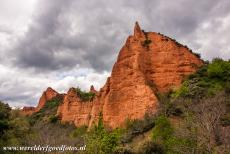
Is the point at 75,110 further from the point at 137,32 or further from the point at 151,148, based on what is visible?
the point at 151,148

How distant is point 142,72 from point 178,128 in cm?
2767

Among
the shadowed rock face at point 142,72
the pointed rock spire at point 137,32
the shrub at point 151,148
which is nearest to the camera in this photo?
the shrub at point 151,148

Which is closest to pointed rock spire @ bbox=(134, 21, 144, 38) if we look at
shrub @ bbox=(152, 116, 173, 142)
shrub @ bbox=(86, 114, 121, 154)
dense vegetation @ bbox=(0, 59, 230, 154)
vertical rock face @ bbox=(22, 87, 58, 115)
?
dense vegetation @ bbox=(0, 59, 230, 154)

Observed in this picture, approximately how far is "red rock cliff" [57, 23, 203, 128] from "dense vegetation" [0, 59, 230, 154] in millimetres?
2980

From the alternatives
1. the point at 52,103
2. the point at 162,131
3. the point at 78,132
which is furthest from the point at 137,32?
the point at 52,103

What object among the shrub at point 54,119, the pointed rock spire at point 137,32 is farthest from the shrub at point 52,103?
the pointed rock spire at point 137,32

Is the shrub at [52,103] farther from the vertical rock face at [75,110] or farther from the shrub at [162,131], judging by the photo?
the shrub at [162,131]

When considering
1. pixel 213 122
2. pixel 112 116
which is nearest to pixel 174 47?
pixel 112 116

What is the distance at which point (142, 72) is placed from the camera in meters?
62.0

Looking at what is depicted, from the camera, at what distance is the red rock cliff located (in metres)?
60.9

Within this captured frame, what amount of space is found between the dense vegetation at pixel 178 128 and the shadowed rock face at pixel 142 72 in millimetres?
2916

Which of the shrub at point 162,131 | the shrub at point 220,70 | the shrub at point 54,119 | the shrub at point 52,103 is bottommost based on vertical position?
the shrub at point 162,131

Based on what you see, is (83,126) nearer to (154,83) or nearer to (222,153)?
(154,83)

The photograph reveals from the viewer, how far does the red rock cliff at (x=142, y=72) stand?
60906mm
